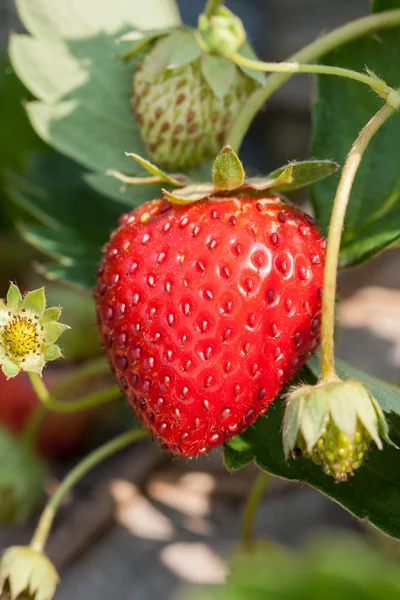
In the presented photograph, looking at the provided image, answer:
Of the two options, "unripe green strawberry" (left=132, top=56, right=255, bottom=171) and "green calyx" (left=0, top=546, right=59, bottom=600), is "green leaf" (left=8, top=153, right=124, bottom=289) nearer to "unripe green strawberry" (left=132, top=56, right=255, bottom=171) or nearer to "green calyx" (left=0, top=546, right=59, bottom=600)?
"unripe green strawberry" (left=132, top=56, right=255, bottom=171)

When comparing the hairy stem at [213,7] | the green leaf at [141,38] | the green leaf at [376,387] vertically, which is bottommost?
the green leaf at [376,387]

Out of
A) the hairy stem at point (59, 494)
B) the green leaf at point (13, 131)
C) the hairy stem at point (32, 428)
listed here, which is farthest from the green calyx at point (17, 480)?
Answer: the green leaf at point (13, 131)

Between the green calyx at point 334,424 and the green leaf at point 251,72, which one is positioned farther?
the green leaf at point 251,72

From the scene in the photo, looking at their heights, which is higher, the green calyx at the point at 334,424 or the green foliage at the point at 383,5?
the green foliage at the point at 383,5

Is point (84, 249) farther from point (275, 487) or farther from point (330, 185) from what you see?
point (275, 487)

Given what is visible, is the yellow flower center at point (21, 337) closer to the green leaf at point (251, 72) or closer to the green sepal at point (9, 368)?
the green sepal at point (9, 368)

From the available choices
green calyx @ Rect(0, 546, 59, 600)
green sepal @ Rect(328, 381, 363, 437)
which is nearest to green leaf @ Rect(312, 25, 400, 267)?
green sepal @ Rect(328, 381, 363, 437)
